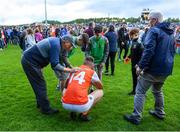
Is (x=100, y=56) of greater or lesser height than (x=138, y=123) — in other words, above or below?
above

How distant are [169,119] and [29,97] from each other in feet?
12.4

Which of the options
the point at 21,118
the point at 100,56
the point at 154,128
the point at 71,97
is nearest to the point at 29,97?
the point at 21,118

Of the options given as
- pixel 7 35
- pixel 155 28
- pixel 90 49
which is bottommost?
pixel 7 35

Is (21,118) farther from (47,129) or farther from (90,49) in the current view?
(90,49)

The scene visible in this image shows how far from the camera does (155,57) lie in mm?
5734

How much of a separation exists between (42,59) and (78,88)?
3.80 ft

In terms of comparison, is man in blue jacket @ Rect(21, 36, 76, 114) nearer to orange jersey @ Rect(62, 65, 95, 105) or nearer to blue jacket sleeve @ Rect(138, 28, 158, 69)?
orange jersey @ Rect(62, 65, 95, 105)

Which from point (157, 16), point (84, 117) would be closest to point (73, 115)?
point (84, 117)

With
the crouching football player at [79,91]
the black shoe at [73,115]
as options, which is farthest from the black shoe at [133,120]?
the black shoe at [73,115]

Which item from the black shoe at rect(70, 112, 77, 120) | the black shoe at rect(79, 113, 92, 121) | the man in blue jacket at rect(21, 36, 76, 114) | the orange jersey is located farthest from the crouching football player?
the black shoe at rect(70, 112, 77, 120)

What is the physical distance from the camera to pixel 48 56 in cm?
612

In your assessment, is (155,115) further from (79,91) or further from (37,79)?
(37,79)

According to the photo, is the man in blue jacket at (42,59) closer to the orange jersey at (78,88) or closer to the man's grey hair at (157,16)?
the orange jersey at (78,88)

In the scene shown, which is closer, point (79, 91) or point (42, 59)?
point (79, 91)
